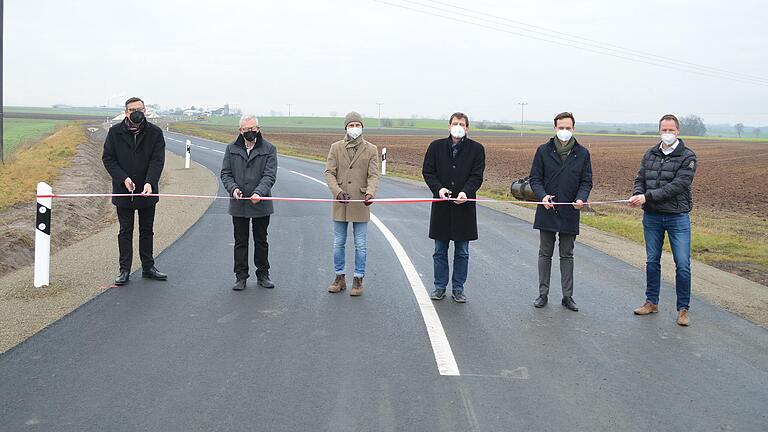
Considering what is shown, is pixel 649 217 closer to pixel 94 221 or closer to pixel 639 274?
pixel 639 274

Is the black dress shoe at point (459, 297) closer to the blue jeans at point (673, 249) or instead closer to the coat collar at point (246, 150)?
the blue jeans at point (673, 249)

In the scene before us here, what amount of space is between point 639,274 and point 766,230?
10.1 m

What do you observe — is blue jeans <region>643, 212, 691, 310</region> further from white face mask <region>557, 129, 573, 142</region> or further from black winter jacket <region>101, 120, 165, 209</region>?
black winter jacket <region>101, 120, 165, 209</region>

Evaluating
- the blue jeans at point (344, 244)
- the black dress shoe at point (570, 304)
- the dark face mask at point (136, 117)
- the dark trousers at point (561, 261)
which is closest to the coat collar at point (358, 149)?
the blue jeans at point (344, 244)

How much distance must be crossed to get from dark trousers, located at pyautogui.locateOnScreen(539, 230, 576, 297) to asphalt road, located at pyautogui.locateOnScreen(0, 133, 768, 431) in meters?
0.27

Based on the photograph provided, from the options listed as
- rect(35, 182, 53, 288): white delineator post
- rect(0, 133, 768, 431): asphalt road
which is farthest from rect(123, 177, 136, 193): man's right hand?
rect(0, 133, 768, 431): asphalt road

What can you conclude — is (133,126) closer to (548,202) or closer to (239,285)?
(239,285)

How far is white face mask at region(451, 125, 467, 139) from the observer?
763cm

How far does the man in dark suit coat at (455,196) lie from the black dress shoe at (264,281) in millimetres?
1781

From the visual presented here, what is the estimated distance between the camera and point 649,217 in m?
7.64

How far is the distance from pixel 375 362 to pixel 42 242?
427cm

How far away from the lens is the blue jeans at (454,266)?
7.73 meters

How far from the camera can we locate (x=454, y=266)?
781cm

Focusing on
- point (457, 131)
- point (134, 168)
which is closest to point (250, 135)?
point (134, 168)
